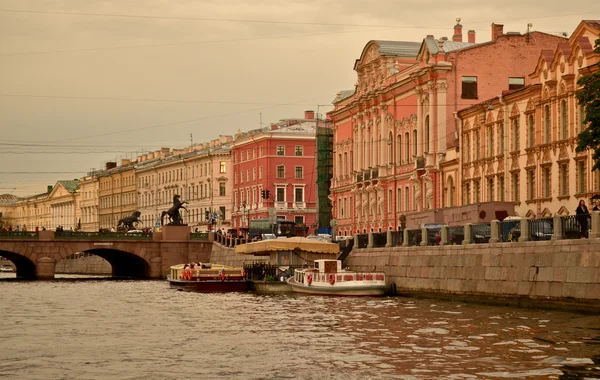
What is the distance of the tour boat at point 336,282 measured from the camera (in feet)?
172

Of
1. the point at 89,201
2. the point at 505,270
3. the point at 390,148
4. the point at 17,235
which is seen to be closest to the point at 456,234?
the point at 505,270

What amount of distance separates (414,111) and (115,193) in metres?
88.6

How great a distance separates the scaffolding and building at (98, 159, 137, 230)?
5305cm

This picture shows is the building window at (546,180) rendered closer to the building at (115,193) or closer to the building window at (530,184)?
the building window at (530,184)

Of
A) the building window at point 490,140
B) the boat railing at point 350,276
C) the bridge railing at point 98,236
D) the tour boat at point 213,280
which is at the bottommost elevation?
the tour boat at point 213,280

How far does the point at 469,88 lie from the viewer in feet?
241

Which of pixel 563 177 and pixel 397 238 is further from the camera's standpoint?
pixel 397 238

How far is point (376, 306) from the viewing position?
147 ft

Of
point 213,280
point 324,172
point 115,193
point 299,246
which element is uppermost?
point 115,193

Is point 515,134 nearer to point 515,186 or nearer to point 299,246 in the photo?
point 515,186

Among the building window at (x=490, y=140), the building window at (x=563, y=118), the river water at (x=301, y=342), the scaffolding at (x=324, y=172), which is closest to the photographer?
the river water at (x=301, y=342)

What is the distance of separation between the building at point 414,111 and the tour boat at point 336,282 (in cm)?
1156

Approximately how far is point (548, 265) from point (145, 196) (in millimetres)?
113441

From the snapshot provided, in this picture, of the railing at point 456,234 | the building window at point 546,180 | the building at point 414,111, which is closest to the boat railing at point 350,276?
the railing at point 456,234
